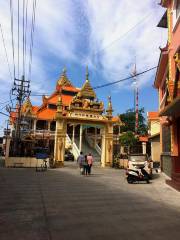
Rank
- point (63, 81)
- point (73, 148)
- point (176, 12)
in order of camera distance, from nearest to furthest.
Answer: point (176, 12)
point (73, 148)
point (63, 81)

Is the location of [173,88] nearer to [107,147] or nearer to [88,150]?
[107,147]

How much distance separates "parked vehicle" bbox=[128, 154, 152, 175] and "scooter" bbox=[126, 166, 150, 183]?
62 centimetres

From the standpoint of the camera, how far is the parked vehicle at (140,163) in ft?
47.4

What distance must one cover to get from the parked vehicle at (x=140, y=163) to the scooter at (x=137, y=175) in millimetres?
617

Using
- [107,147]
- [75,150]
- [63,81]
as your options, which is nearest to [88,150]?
[75,150]

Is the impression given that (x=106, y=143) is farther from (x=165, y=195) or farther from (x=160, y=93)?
(x=165, y=195)

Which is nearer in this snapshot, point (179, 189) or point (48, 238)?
point (48, 238)

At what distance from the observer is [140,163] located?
14.8m

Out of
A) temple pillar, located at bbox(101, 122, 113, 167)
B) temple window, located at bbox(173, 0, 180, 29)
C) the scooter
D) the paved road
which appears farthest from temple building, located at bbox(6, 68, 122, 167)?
the paved road

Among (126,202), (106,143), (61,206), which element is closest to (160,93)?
(106,143)

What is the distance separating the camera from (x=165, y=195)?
373 inches

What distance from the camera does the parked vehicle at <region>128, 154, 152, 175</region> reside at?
1444 cm

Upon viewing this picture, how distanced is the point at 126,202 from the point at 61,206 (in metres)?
2.06

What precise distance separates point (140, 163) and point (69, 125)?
28964mm
